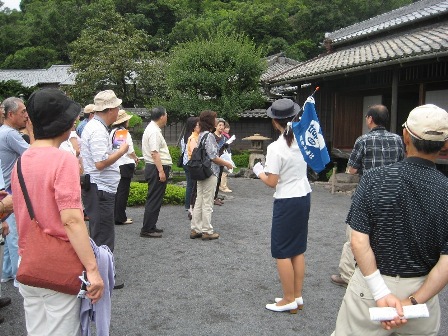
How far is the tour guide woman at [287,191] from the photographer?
3.63m

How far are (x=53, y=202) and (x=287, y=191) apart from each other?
209 centimetres

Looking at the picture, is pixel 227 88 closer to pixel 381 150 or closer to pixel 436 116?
pixel 381 150

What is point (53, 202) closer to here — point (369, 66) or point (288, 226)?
point (288, 226)

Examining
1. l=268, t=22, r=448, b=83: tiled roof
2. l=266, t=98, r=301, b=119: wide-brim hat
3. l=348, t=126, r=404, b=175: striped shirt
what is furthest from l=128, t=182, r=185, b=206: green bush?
l=266, t=98, r=301, b=119: wide-brim hat

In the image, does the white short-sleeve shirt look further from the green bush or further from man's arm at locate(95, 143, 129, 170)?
the green bush

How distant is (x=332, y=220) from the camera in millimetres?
7730

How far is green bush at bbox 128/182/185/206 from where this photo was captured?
28.5 ft

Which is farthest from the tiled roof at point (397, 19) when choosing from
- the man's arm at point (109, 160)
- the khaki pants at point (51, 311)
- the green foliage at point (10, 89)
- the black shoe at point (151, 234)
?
the green foliage at point (10, 89)

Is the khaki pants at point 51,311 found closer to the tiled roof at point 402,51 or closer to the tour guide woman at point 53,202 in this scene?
the tour guide woman at point 53,202

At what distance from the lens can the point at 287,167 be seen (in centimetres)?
365

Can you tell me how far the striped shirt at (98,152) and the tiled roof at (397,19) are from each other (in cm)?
961

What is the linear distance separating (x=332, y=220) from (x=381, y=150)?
149 inches

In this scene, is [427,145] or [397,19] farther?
[397,19]

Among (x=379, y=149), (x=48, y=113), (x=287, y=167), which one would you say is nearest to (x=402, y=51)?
(x=379, y=149)
